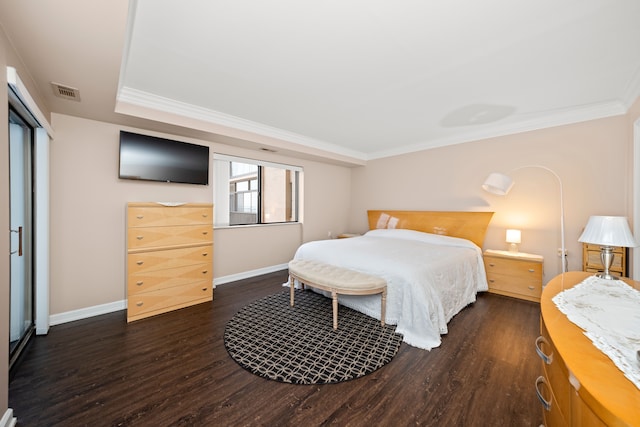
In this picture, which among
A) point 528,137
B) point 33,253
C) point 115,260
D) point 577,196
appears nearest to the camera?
point 33,253

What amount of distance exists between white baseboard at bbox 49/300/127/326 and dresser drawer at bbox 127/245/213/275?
686 millimetres

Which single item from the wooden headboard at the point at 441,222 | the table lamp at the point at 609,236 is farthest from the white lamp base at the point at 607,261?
the wooden headboard at the point at 441,222

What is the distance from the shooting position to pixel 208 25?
1795mm

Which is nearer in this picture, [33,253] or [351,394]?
[351,394]

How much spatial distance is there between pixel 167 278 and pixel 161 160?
4.99ft

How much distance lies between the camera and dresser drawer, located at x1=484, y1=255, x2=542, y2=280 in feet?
10.9

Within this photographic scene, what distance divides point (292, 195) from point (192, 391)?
4.02 meters

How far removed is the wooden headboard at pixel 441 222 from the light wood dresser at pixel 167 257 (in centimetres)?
347

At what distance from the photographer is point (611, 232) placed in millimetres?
1746

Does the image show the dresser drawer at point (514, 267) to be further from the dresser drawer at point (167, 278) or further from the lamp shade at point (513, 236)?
the dresser drawer at point (167, 278)

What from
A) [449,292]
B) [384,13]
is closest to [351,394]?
[449,292]

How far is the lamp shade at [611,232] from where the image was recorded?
1704 millimetres

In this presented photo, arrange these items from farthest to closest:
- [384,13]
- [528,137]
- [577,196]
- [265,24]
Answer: [528,137]
[577,196]
[265,24]
[384,13]

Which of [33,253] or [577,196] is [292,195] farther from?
[577,196]
